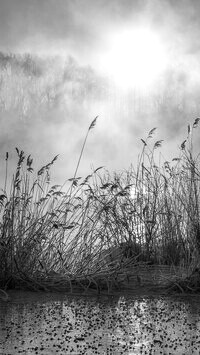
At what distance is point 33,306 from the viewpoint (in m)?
4.50

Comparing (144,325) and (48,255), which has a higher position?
(48,255)

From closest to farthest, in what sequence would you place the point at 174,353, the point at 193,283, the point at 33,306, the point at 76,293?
1. the point at 174,353
2. the point at 33,306
3. the point at 76,293
4. the point at 193,283

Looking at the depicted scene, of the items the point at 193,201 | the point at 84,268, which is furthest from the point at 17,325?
the point at 193,201

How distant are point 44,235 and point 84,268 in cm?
56

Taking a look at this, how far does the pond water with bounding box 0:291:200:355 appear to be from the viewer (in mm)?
3109

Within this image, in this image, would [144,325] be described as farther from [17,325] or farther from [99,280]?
[99,280]

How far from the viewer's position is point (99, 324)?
3.80 meters

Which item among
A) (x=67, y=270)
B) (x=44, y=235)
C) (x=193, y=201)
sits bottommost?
(x=67, y=270)

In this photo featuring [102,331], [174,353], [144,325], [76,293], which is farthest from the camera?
[76,293]

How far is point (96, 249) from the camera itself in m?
5.86

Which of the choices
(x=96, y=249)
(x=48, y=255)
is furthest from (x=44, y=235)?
(x=96, y=249)

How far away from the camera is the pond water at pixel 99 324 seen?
311cm

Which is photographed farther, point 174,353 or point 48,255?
point 48,255

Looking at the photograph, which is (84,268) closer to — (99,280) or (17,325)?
(99,280)
